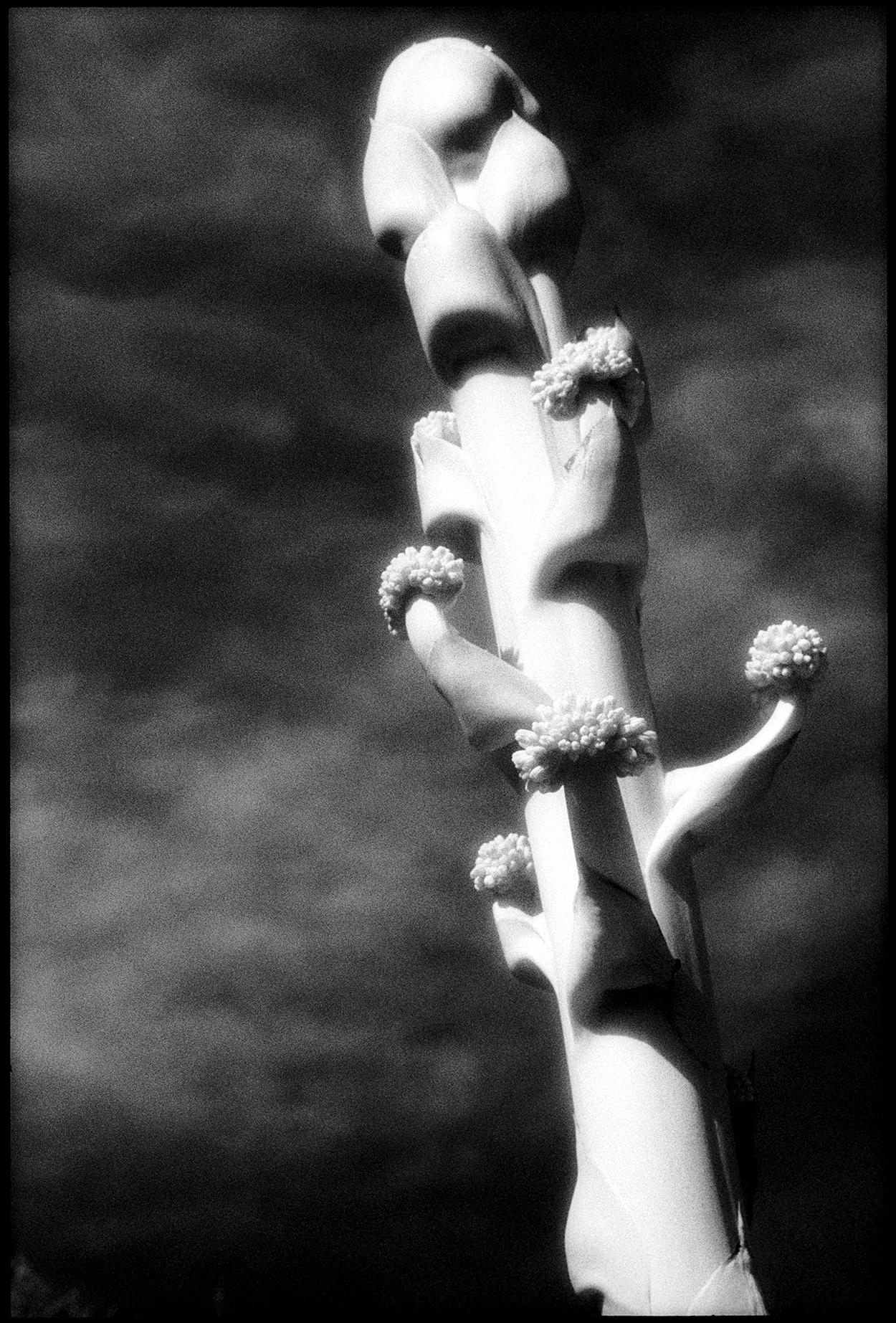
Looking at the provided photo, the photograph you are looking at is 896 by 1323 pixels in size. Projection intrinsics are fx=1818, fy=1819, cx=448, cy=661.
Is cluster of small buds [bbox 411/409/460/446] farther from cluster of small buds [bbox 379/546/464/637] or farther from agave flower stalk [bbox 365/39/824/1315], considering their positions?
cluster of small buds [bbox 379/546/464/637]

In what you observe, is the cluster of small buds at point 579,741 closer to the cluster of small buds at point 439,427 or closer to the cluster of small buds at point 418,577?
the cluster of small buds at point 418,577

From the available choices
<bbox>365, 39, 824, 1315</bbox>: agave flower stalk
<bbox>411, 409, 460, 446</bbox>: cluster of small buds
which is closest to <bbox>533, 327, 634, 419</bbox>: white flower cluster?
<bbox>365, 39, 824, 1315</bbox>: agave flower stalk

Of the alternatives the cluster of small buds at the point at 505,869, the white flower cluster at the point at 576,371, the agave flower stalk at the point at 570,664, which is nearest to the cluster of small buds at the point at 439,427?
the agave flower stalk at the point at 570,664

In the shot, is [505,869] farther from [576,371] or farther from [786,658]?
[576,371]

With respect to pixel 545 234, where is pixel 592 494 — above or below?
below

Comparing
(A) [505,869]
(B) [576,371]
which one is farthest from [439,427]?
(A) [505,869]

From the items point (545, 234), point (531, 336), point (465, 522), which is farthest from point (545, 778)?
point (545, 234)

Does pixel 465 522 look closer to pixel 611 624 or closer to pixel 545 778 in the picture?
pixel 611 624

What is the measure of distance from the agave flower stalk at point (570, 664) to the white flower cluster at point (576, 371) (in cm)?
1

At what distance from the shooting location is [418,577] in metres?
8.22

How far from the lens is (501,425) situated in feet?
30.0

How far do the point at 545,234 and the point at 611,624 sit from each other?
2.48 m

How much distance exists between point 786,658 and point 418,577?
169cm

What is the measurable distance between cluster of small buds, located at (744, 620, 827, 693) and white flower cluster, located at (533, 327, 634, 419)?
1568mm
